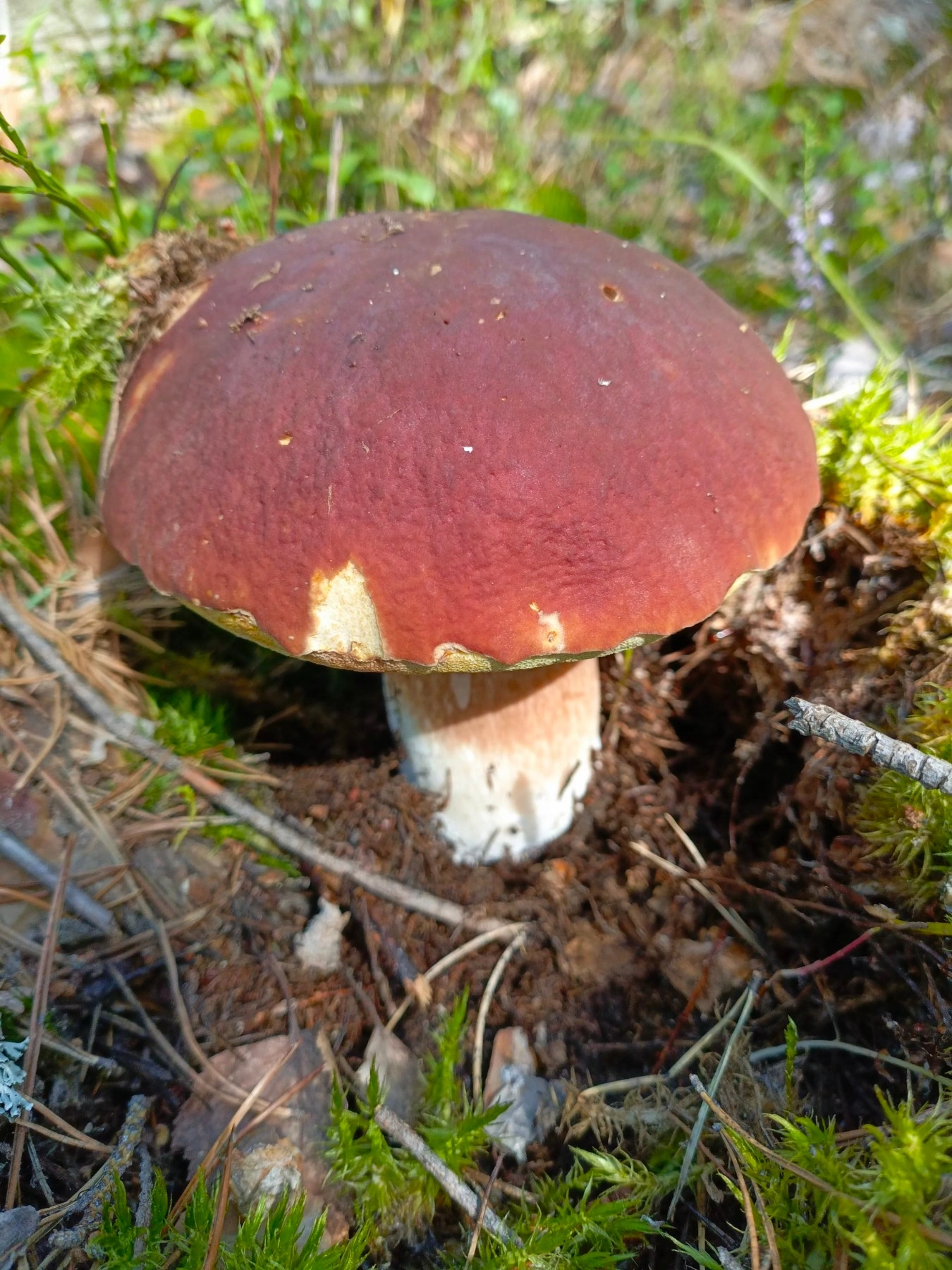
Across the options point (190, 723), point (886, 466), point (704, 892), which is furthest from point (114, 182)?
point (704, 892)

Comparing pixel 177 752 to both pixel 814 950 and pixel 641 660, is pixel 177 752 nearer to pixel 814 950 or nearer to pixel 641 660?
pixel 641 660

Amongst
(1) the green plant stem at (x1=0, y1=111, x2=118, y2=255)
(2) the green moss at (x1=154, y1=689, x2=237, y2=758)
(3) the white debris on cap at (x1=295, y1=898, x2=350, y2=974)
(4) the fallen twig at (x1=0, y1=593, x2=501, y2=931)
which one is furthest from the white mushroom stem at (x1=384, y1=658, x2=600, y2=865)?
(1) the green plant stem at (x1=0, y1=111, x2=118, y2=255)

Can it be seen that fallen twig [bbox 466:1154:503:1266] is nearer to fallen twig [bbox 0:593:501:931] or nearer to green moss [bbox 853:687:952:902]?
fallen twig [bbox 0:593:501:931]

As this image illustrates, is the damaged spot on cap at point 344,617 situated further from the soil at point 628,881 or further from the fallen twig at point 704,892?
the fallen twig at point 704,892

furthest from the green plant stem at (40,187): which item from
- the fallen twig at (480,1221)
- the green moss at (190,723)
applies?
the fallen twig at (480,1221)

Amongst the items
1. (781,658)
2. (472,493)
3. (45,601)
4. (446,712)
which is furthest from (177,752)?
(781,658)

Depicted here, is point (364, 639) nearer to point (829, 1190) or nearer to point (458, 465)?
point (458, 465)
